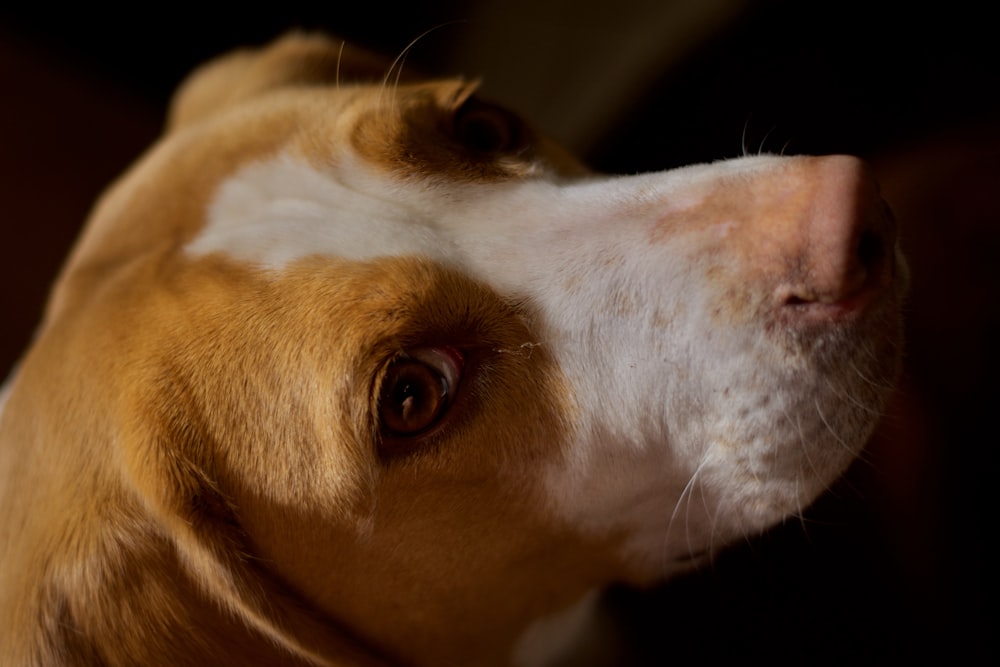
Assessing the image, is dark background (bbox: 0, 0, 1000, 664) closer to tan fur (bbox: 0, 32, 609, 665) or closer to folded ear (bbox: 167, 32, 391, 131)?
tan fur (bbox: 0, 32, 609, 665)

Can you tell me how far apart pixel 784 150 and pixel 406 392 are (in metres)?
1.11

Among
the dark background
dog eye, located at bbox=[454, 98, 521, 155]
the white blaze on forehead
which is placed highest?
dog eye, located at bbox=[454, 98, 521, 155]

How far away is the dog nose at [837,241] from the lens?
3.86ft

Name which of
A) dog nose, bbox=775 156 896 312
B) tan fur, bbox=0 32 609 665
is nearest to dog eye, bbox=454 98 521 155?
tan fur, bbox=0 32 609 665

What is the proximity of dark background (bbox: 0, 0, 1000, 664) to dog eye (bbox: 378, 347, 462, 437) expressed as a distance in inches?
30.1

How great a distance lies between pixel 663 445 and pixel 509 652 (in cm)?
62

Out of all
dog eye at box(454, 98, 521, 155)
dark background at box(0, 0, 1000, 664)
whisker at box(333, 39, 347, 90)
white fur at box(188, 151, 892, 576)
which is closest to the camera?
white fur at box(188, 151, 892, 576)

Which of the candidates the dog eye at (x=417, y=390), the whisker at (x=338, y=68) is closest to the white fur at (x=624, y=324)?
the dog eye at (x=417, y=390)

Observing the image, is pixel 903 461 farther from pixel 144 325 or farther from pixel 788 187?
pixel 144 325

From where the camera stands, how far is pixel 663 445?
4.58ft

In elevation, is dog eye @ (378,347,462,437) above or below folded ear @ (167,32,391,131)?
below

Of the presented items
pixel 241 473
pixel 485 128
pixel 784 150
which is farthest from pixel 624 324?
pixel 784 150

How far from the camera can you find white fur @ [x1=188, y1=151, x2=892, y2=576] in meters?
1.30

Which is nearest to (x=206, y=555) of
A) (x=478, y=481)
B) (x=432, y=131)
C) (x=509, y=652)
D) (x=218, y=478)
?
(x=218, y=478)
